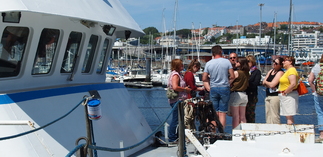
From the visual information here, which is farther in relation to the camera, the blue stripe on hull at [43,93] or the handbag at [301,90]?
the handbag at [301,90]

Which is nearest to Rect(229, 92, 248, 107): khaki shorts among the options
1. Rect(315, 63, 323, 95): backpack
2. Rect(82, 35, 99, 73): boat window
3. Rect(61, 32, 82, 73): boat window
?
Rect(315, 63, 323, 95): backpack

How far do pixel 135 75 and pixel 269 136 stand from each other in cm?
3946

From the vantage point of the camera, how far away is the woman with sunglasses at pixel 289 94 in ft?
23.7

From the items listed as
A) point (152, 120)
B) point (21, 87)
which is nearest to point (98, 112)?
point (21, 87)

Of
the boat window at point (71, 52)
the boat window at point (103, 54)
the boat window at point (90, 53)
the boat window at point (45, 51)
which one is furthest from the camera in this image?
the boat window at point (103, 54)

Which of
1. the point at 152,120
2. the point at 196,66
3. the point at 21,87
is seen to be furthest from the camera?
the point at 152,120

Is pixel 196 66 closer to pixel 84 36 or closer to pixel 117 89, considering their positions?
pixel 117 89

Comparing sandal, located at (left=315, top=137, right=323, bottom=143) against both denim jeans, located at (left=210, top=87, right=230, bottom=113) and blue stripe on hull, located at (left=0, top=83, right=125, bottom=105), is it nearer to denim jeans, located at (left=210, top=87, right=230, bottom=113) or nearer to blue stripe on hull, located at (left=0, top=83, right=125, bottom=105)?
denim jeans, located at (left=210, top=87, right=230, bottom=113)

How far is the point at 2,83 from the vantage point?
5.14 meters

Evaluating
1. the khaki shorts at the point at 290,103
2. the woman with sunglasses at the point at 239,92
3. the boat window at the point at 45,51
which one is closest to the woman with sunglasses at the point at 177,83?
the woman with sunglasses at the point at 239,92

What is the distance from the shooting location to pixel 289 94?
24.0ft

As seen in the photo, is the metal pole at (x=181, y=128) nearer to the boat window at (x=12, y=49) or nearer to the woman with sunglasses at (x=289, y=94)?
the boat window at (x=12, y=49)

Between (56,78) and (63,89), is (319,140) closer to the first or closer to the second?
(63,89)

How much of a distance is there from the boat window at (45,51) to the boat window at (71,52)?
0.93 ft
